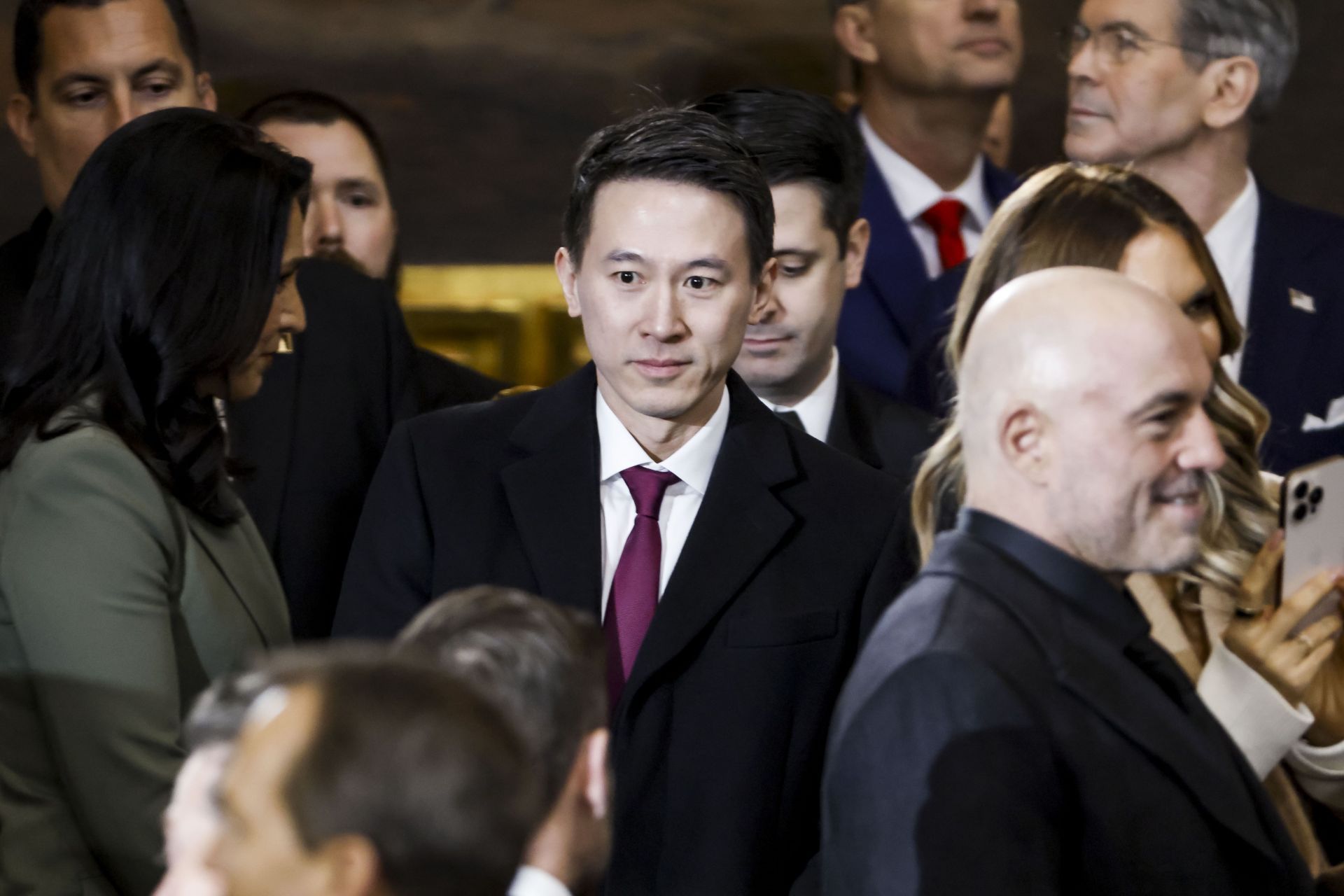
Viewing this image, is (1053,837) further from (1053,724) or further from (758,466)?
(758,466)

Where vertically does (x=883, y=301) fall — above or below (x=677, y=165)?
below

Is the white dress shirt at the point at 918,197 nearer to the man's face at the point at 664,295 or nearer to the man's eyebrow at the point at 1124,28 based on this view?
the man's eyebrow at the point at 1124,28

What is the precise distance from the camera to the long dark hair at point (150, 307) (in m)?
2.24

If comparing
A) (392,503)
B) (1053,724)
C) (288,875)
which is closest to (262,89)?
(392,503)

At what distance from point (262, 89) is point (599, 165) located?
6.93 ft

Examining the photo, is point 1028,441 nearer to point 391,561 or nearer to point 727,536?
point 727,536

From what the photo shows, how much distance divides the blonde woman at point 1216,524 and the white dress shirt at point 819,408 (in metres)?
0.50

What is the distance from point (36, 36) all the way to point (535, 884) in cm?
292

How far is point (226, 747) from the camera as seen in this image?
1.15m

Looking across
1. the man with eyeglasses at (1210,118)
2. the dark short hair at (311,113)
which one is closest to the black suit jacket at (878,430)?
the man with eyeglasses at (1210,118)

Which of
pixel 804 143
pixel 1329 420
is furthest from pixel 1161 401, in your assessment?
pixel 1329 420

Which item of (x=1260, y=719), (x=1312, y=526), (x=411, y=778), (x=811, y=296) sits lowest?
(x=1260, y=719)

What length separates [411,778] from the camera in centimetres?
109

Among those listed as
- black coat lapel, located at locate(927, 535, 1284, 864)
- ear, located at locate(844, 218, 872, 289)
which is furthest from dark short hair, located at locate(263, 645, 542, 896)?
ear, located at locate(844, 218, 872, 289)
